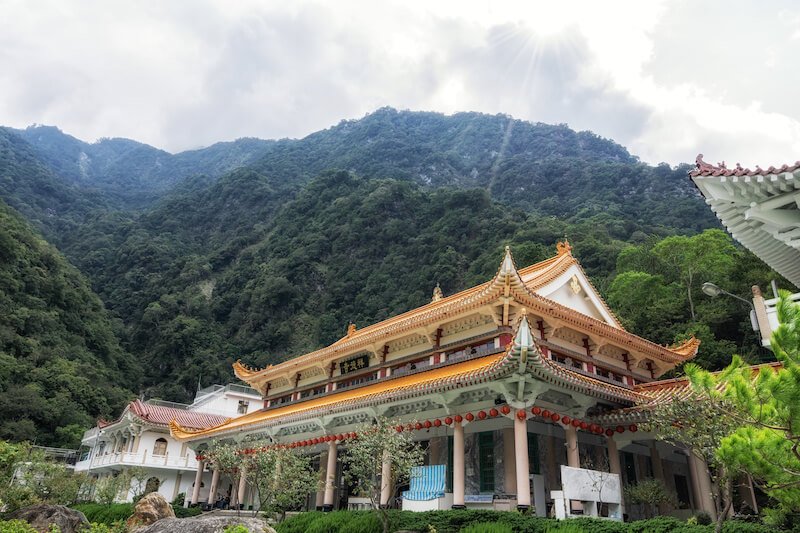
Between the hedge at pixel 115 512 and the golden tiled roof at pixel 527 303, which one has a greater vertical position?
the golden tiled roof at pixel 527 303

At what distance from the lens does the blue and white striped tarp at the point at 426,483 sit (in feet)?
54.6

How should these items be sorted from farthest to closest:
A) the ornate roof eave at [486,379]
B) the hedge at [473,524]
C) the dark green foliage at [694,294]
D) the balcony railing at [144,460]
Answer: the balcony railing at [144,460] → the dark green foliage at [694,294] → the ornate roof eave at [486,379] → the hedge at [473,524]

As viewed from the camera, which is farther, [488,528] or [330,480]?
[330,480]

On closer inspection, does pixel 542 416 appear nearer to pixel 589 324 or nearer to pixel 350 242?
pixel 589 324

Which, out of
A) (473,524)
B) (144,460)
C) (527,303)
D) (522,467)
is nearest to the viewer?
(473,524)

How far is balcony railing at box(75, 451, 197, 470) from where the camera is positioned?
1423 inches

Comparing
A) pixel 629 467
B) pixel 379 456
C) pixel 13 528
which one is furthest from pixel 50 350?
pixel 629 467

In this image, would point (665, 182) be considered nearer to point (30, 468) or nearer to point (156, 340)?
point (156, 340)

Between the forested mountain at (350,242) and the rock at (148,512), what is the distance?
28000mm

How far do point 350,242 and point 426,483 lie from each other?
212ft

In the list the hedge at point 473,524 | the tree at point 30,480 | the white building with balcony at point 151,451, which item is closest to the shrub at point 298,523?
the hedge at point 473,524

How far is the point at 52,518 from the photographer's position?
1747cm

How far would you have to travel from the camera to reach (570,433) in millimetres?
16531

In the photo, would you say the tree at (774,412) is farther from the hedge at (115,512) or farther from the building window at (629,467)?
the hedge at (115,512)
